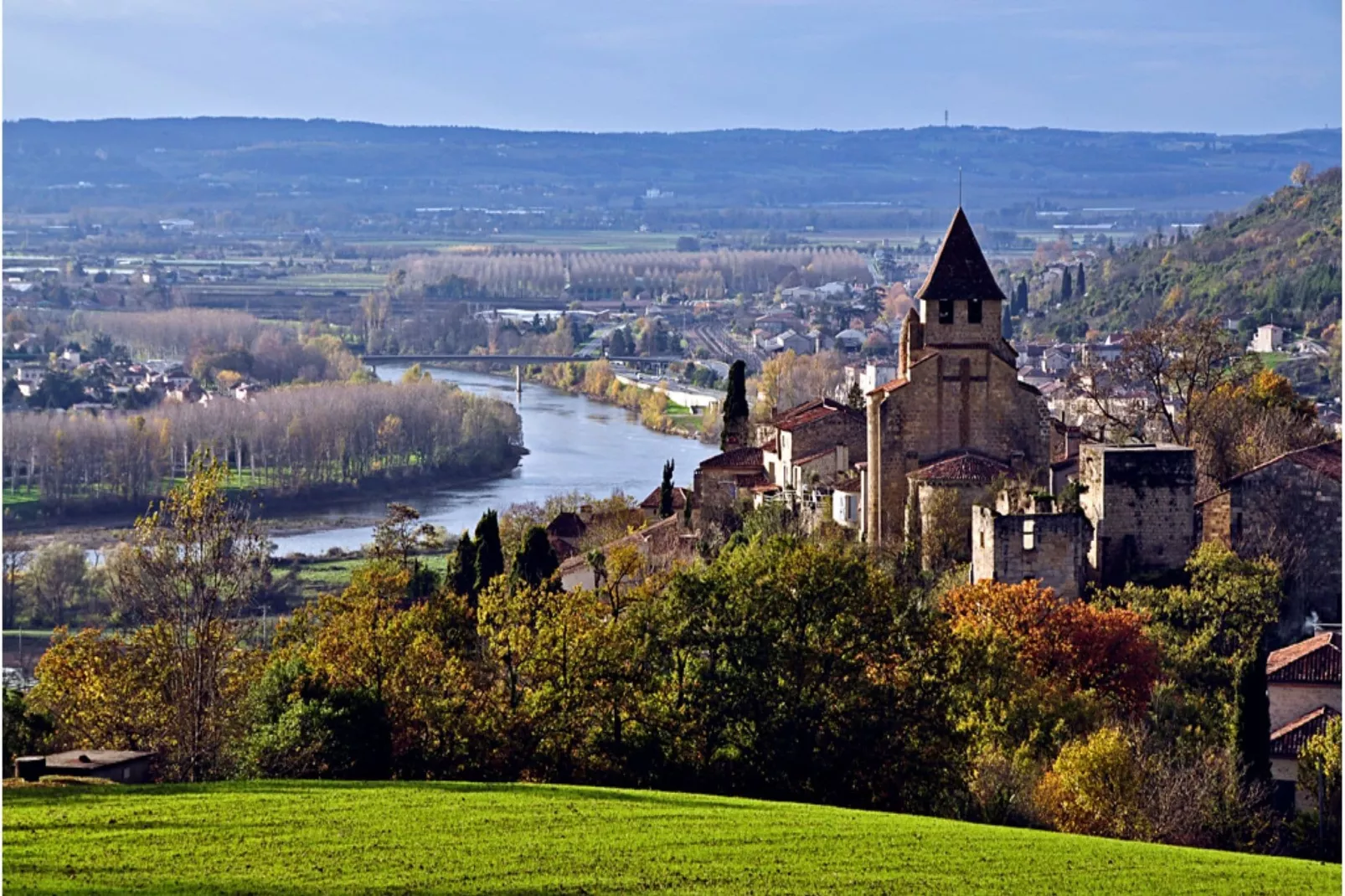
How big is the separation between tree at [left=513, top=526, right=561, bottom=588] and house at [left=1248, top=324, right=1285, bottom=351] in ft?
106

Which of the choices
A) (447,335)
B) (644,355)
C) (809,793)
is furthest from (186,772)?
(447,335)

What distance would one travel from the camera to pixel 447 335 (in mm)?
106562

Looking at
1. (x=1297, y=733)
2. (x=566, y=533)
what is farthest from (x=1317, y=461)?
(x=566, y=533)

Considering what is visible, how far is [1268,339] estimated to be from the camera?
58094mm

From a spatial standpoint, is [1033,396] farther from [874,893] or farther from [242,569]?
[874,893]

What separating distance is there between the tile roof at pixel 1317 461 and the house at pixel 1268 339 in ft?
105

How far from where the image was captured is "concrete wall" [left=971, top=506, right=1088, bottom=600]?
24188 mm

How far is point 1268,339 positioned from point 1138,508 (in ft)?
114

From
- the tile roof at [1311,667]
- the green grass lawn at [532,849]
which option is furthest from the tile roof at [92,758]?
the tile roof at [1311,667]

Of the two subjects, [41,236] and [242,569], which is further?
[41,236]

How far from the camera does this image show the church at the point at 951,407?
27844 millimetres

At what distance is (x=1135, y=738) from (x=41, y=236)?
15214 cm

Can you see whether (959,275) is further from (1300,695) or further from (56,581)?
(56,581)

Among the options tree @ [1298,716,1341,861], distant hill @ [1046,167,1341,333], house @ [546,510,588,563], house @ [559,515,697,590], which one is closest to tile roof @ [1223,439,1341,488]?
tree @ [1298,716,1341,861]
